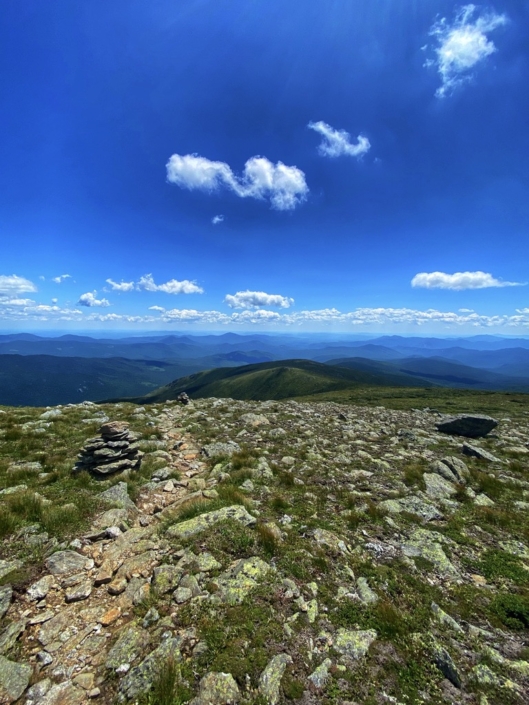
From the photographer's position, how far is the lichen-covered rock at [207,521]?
8.75 meters

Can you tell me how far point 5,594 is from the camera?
623 centimetres

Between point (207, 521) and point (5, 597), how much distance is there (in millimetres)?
4747

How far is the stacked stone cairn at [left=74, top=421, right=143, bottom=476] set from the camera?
1273 cm

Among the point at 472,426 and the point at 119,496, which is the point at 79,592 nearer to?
the point at 119,496

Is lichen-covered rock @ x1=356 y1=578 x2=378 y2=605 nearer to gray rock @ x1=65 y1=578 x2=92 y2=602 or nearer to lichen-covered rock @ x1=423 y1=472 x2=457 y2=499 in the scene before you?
gray rock @ x1=65 y1=578 x2=92 y2=602

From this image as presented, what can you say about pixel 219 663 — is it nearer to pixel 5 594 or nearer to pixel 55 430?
pixel 5 594

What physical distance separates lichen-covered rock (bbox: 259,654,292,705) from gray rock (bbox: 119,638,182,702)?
1.52 meters

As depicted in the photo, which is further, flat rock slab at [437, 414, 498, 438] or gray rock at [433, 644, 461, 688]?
flat rock slab at [437, 414, 498, 438]

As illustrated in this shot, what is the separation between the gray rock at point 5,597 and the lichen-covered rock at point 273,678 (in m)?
5.32

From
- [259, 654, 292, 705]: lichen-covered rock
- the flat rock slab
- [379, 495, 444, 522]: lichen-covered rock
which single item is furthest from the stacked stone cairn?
the flat rock slab

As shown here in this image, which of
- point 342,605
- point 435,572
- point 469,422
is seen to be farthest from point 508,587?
point 469,422

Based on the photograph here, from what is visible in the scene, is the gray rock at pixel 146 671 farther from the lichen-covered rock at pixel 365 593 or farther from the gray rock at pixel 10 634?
the lichen-covered rock at pixel 365 593

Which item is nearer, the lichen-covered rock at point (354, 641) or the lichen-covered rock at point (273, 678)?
the lichen-covered rock at point (273, 678)

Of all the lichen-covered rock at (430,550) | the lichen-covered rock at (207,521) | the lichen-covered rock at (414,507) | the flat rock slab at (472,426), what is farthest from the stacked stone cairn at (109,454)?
the flat rock slab at (472,426)
